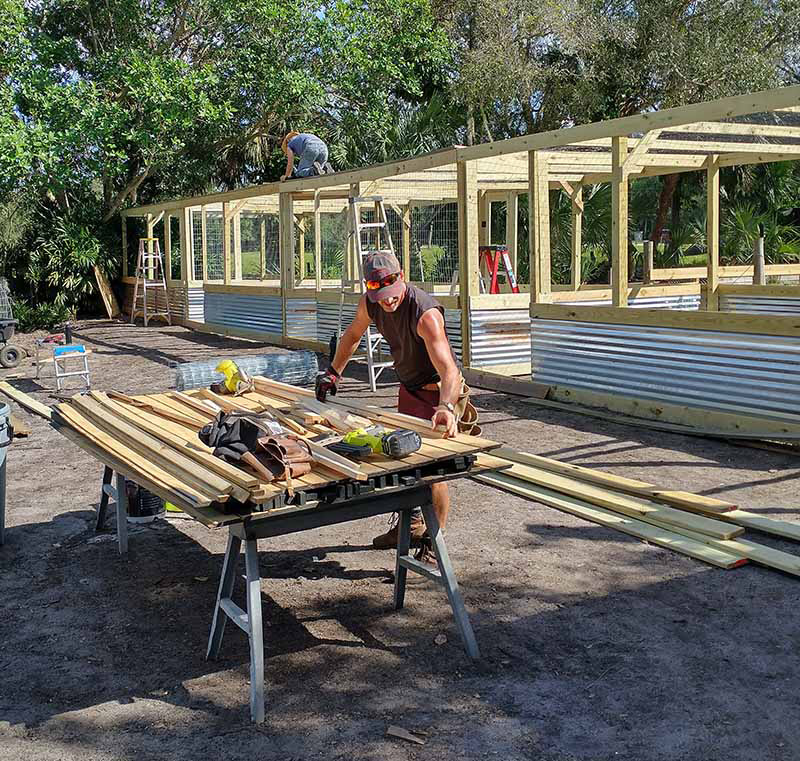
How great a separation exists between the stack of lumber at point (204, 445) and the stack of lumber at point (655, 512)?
49.0 inches

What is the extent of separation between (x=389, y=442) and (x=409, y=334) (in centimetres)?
116

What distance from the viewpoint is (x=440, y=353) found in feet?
15.1

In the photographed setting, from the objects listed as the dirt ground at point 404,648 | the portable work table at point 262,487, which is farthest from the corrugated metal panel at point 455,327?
the portable work table at point 262,487

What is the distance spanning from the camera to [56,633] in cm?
439

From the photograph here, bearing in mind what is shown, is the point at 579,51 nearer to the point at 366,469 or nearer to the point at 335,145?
the point at 335,145

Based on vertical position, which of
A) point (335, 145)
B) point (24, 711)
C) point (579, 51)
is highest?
point (579, 51)

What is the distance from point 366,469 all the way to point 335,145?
21287 mm

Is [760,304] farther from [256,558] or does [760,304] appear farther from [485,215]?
[256,558]

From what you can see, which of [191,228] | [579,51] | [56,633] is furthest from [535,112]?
[56,633]

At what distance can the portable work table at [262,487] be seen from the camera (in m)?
3.47

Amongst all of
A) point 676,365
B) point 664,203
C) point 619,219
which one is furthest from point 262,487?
point 664,203

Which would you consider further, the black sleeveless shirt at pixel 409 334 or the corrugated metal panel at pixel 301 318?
the corrugated metal panel at pixel 301 318

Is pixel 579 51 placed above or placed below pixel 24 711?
above

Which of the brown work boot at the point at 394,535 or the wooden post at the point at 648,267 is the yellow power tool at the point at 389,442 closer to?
the brown work boot at the point at 394,535
